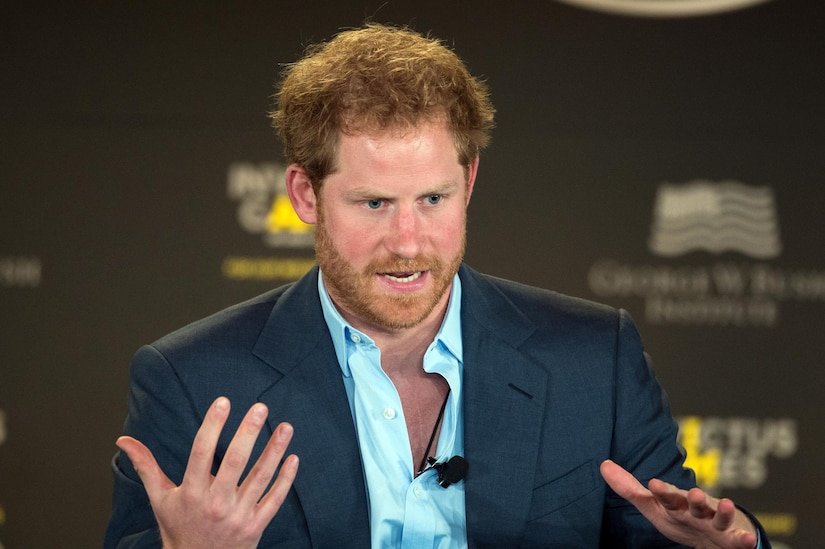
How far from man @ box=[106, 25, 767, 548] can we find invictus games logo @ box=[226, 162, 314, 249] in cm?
147

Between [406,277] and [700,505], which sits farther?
[406,277]

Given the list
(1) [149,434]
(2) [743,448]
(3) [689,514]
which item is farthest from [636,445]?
(2) [743,448]

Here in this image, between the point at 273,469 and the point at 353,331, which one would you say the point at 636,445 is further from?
the point at 273,469

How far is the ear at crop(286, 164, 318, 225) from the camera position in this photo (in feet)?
7.61

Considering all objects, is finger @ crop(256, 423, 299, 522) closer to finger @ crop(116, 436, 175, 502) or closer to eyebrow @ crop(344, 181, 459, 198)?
finger @ crop(116, 436, 175, 502)

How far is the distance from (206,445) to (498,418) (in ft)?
2.37

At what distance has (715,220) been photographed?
12.7 ft

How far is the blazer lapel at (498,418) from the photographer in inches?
84.6

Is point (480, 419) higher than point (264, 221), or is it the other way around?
point (264, 221)

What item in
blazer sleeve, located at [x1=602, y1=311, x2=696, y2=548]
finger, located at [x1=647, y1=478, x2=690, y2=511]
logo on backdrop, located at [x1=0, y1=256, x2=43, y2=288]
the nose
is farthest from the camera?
logo on backdrop, located at [x1=0, y1=256, x2=43, y2=288]

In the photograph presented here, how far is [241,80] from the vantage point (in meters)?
3.87

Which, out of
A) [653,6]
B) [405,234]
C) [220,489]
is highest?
[653,6]

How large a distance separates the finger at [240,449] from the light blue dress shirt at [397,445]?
0.46 m

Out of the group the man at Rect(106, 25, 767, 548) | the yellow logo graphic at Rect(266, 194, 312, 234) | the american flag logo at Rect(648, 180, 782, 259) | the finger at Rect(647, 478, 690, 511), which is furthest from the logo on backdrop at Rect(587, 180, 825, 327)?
the finger at Rect(647, 478, 690, 511)
